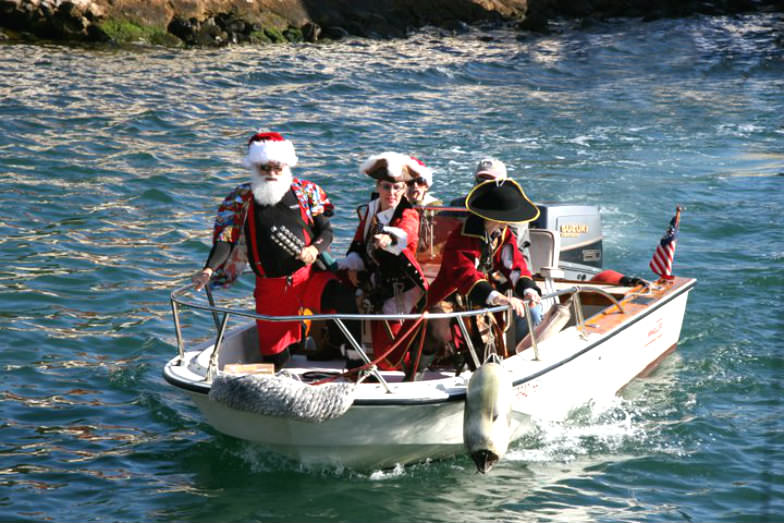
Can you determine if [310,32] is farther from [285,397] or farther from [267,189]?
[285,397]

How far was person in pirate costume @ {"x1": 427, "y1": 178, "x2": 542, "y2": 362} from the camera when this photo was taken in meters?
6.43

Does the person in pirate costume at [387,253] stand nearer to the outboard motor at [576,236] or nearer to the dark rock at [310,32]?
the outboard motor at [576,236]

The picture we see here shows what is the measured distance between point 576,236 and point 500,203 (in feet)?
9.97

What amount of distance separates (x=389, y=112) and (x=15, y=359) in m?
12.0

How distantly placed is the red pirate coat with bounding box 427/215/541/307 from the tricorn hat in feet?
0.32

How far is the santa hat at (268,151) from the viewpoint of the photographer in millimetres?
6520

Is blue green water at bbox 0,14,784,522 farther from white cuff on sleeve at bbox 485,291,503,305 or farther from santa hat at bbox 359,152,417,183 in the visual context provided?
santa hat at bbox 359,152,417,183

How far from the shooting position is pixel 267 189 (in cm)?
659

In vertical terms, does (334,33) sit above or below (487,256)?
above

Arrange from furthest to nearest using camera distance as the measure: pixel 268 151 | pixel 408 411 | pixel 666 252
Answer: pixel 666 252
pixel 268 151
pixel 408 411

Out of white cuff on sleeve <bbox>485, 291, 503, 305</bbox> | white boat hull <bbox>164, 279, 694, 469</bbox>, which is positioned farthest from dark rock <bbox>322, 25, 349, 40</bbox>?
white cuff on sleeve <bbox>485, 291, 503, 305</bbox>

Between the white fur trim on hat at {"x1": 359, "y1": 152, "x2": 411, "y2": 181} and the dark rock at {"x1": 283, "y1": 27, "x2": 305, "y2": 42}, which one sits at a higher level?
the dark rock at {"x1": 283, "y1": 27, "x2": 305, "y2": 42}

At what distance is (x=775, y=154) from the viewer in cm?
1591

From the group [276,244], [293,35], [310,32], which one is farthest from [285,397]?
[310,32]
